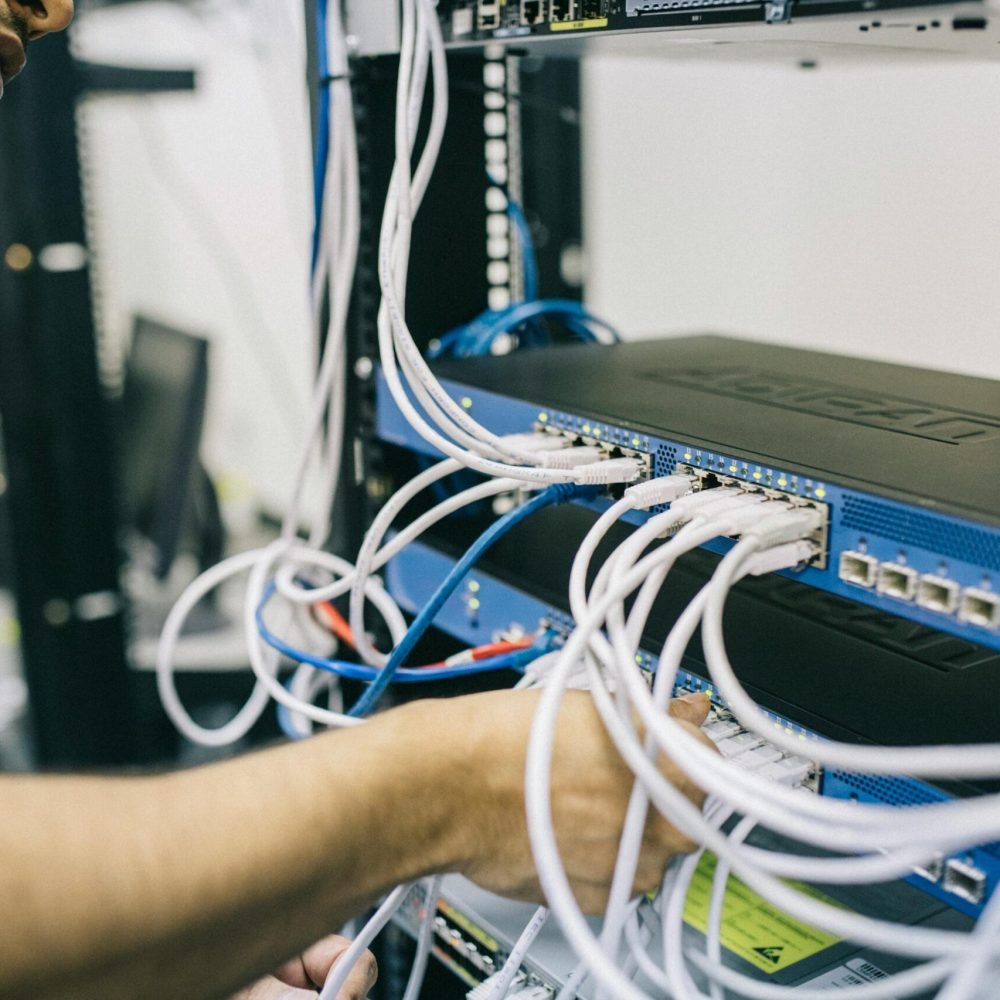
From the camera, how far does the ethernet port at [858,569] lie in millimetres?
527

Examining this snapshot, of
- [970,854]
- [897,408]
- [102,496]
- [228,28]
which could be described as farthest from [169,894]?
[228,28]

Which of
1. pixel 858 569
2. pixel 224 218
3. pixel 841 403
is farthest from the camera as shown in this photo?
pixel 224 218

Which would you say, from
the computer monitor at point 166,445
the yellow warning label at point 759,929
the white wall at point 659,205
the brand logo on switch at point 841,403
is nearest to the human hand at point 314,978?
the yellow warning label at point 759,929

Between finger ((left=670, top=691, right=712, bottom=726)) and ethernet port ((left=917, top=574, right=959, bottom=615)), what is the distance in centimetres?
13

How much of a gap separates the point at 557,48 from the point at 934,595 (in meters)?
0.50

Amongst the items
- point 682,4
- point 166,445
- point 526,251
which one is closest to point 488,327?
point 526,251

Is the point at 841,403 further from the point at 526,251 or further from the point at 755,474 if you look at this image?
the point at 526,251

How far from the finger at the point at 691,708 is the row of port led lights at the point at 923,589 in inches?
3.9

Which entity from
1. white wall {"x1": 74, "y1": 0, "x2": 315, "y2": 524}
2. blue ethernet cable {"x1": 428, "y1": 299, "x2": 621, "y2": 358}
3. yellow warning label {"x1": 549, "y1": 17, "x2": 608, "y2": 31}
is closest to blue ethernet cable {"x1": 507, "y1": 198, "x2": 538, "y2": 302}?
blue ethernet cable {"x1": 428, "y1": 299, "x2": 621, "y2": 358}

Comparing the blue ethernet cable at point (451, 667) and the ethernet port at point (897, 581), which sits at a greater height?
the ethernet port at point (897, 581)

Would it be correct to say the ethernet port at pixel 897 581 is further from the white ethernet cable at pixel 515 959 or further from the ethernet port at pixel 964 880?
the white ethernet cable at pixel 515 959

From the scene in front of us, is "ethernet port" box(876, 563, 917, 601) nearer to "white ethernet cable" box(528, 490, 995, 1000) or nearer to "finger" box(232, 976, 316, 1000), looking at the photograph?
A: "white ethernet cable" box(528, 490, 995, 1000)

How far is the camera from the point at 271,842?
45 cm

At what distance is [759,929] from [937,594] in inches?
11.4
